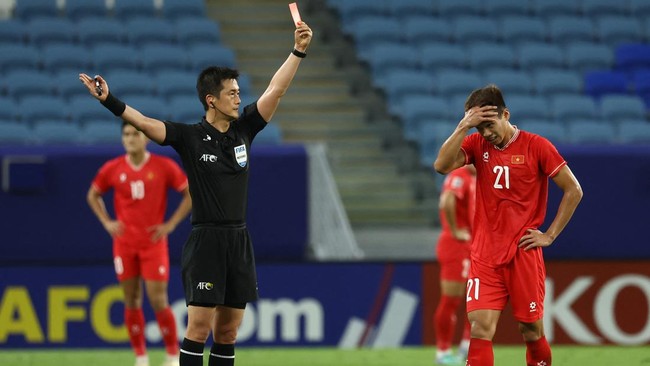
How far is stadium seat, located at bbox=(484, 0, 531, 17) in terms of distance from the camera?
1802 cm

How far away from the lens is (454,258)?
1105cm

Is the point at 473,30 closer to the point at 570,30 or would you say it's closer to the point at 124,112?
the point at 570,30

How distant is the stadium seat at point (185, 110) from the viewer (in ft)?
48.5

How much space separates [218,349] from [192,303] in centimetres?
39

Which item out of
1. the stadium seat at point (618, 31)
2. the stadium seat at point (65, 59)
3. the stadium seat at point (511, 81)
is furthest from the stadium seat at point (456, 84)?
the stadium seat at point (65, 59)

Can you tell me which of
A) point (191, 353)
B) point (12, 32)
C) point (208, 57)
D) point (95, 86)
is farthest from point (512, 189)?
point (12, 32)

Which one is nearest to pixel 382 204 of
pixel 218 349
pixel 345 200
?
pixel 345 200

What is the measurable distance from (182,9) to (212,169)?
10306 millimetres

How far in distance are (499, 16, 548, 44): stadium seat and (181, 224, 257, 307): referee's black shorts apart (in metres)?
10.6

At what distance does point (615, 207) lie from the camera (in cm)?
1289

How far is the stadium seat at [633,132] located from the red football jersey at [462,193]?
4.95 m

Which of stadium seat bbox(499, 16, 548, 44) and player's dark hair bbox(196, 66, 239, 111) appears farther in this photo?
stadium seat bbox(499, 16, 548, 44)

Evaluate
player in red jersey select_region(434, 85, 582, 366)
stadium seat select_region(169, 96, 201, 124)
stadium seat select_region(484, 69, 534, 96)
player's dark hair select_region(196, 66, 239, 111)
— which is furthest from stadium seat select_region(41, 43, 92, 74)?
player in red jersey select_region(434, 85, 582, 366)

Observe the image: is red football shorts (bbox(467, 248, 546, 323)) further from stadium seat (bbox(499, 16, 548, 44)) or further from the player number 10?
stadium seat (bbox(499, 16, 548, 44))
